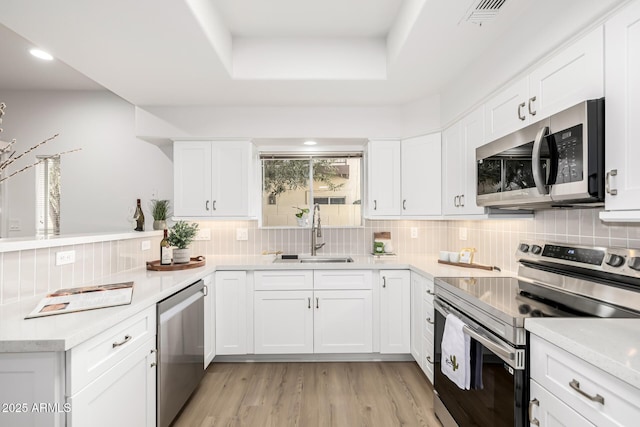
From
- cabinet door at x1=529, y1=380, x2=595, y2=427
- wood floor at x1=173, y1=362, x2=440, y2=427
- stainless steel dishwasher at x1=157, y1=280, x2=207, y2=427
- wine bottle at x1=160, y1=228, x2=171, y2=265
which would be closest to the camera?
cabinet door at x1=529, y1=380, x2=595, y2=427

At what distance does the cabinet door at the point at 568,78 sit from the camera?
130 cm

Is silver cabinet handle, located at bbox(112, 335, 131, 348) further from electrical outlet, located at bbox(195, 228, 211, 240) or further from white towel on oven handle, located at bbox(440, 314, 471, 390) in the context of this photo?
electrical outlet, located at bbox(195, 228, 211, 240)

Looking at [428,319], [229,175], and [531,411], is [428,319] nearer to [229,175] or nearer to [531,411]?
[531,411]

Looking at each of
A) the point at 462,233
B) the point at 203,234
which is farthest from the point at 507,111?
the point at 203,234

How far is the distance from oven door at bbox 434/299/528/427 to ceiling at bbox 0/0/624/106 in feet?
4.45

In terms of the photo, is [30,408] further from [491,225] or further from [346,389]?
[491,225]

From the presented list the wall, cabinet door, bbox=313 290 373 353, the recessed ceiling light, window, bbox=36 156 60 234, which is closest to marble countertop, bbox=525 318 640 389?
cabinet door, bbox=313 290 373 353

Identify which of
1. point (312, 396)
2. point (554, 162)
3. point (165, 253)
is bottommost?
point (312, 396)

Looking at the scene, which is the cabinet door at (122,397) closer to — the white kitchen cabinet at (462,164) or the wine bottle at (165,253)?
the wine bottle at (165,253)

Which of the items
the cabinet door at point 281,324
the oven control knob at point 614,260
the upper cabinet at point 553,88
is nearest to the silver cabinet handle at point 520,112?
the upper cabinet at point 553,88

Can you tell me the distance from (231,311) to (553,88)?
2.67 m

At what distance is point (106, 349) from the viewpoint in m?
1.38

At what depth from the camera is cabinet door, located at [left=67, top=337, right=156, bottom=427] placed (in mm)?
Result: 1237

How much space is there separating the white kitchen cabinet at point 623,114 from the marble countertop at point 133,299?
1204mm
